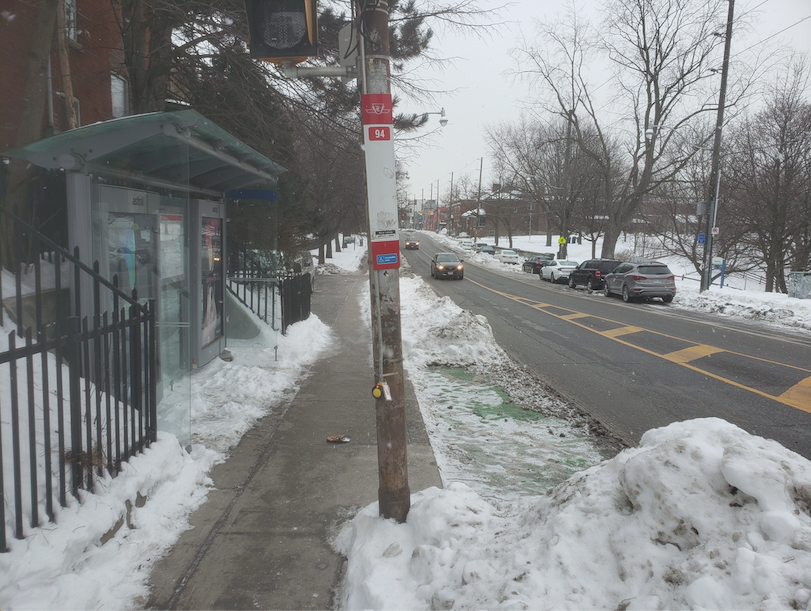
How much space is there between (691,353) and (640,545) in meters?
9.24

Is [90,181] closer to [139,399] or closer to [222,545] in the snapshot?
[139,399]

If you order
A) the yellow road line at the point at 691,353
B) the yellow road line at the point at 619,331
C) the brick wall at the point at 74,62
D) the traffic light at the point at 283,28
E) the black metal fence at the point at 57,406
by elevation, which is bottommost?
the yellow road line at the point at 691,353

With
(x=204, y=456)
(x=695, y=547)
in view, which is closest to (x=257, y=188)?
(x=204, y=456)

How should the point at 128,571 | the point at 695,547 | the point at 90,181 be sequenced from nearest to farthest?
the point at 695,547
the point at 128,571
the point at 90,181

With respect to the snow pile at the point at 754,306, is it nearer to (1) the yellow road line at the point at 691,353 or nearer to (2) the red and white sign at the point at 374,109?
(1) the yellow road line at the point at 691,353

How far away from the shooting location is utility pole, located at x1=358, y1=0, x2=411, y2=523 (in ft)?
11.4

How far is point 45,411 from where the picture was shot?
298 cm

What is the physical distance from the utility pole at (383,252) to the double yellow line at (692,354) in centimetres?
623

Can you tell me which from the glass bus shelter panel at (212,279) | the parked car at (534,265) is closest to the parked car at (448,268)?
the parked car at (534,265)

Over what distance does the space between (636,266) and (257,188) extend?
16.7 meters

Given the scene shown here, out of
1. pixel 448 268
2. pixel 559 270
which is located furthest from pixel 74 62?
pixel 559 270

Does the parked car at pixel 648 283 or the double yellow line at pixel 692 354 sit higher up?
the parked car at pixel 648 283

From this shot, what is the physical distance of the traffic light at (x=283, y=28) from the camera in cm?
363

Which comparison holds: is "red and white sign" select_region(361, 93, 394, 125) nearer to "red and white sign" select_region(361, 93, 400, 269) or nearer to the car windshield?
"red and white sign" select_region(361, 93, 400, 269)
